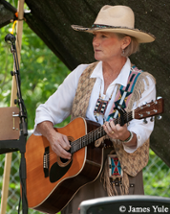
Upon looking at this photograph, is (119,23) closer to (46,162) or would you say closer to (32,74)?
(46,162)

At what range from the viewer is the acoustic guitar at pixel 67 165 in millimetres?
2133

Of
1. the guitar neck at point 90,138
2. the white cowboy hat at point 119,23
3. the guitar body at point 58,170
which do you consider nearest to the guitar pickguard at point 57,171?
the guitar body at point 58,170

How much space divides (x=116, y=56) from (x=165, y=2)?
0.51 m

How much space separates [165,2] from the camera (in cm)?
241

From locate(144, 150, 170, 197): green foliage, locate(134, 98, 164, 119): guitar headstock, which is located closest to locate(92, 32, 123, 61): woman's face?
locate(134, 98, 164, 119): guitar headstock

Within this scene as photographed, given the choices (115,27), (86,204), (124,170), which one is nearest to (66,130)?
(124,170)

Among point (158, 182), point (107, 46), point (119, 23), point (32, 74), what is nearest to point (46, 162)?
point (107, 46)

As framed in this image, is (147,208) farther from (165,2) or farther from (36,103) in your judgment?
(36,103)

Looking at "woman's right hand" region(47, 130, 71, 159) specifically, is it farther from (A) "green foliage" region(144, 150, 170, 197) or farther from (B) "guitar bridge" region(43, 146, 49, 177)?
(A) "green foliage" region(144, 150, 170, 197)

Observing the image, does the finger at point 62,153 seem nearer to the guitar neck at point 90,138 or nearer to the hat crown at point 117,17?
the guitar neck at point 90,138

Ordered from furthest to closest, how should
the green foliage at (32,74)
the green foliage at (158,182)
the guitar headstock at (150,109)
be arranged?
the green foliage at (32,74) < the green foliage at (158,182) < the guitar headstock at (150,109)

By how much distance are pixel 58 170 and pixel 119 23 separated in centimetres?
108

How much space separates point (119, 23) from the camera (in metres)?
2.32

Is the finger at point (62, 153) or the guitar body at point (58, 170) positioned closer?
the guitar body at point (58, 170)
